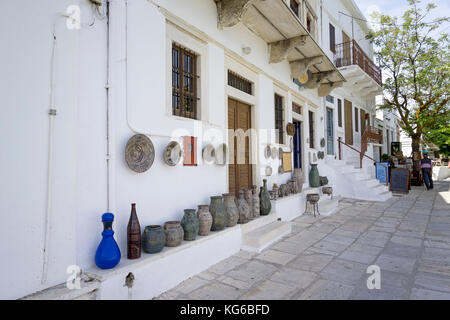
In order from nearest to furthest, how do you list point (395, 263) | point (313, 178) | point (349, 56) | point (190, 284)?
point (190, 284)
point (395, 263)
point (313, 178)
point (349, 56)

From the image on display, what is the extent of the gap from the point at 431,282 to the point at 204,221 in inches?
109

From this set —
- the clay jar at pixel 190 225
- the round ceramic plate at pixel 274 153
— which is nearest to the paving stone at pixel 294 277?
the clay jar at pixel 190 225

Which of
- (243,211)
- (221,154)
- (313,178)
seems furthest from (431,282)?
(313,178)

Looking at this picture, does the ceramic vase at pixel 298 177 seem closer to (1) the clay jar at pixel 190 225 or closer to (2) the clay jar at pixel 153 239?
(1) the clay jar at pixel 190 225

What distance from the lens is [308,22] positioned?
8656 millimetres

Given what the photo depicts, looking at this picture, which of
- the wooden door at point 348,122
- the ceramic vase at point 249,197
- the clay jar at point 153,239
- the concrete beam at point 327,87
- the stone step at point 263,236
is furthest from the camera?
the wooden door at point 348,122

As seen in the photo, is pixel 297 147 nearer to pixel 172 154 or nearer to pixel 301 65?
pixel 301 65

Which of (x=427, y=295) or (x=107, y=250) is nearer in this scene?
(x=107, y=250)

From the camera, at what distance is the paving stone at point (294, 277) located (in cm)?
308

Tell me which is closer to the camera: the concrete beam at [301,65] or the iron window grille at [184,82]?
the iron window grille at [184,82]

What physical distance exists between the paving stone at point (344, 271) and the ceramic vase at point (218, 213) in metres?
1.44

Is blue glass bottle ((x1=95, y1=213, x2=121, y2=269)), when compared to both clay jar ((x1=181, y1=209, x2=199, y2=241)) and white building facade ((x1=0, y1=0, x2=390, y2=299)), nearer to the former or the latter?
white building facade ((x1=0, y1=0, x2=390, y2=299))

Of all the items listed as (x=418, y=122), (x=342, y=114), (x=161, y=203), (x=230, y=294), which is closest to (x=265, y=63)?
(x=161, y=203)

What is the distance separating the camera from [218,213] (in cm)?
381
